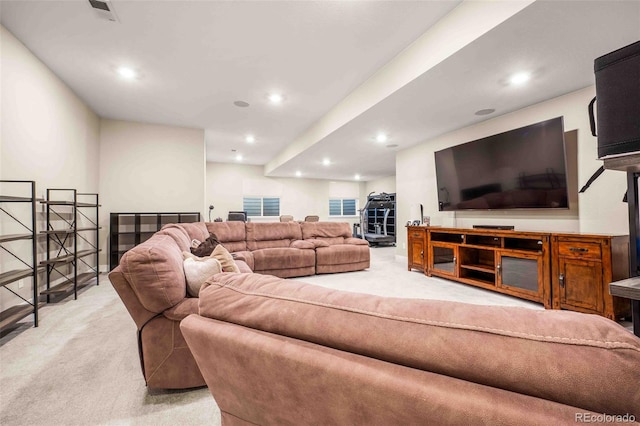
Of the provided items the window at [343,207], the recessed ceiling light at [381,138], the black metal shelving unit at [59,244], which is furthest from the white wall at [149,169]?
the window at [343,207]

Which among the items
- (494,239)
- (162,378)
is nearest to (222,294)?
(162,378)

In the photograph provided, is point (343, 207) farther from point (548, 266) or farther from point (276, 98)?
point (548, 266)

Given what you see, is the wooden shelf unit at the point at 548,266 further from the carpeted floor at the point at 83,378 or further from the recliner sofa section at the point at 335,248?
the recliner sofa section at the point at 335,248

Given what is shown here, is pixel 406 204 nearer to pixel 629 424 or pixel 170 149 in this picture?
pixel 170 149

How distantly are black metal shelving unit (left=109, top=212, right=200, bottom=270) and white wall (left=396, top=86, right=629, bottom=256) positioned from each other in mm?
4869

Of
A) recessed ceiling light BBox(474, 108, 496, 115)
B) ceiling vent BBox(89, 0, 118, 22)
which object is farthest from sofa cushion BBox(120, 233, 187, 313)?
recessed ceiling light BBox(474, 108, 496, 115)

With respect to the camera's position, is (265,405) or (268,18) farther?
(268,18)

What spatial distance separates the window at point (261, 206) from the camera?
9.28m

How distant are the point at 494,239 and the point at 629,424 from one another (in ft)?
12.4

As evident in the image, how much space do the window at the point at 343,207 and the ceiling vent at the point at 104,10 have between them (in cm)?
889

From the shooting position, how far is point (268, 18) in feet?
8.04

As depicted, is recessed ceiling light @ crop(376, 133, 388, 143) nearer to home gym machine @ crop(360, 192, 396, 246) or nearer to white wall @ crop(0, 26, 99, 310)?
home gym machine @ crop(360, 192, 396, 246)

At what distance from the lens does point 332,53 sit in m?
2.97

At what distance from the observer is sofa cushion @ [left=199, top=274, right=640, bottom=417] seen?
0.43 meters
